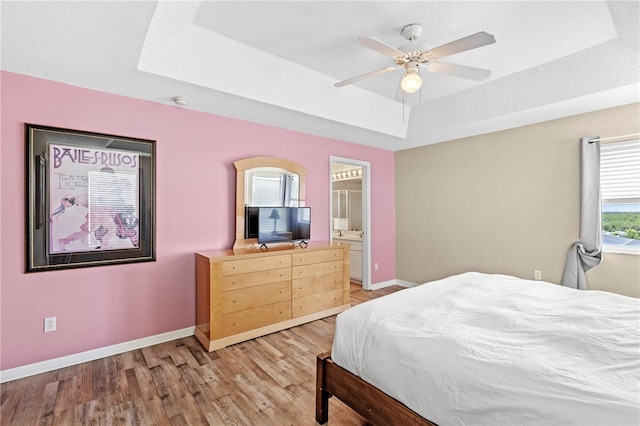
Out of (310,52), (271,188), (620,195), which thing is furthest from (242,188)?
(620,195)

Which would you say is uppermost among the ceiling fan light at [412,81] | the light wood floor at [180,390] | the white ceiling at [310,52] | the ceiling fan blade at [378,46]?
the white ceiling at [310,52]

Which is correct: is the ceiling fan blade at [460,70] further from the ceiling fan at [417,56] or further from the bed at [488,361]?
the bed at [488,361]

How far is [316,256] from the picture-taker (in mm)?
3559

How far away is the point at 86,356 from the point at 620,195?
543cm

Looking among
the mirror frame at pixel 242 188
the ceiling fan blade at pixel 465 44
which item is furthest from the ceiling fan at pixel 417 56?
the mirror frame at pixel 242 188

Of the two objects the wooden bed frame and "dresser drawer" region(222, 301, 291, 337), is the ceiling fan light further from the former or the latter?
"dresser drawer" region(222, 301, 291, 337)

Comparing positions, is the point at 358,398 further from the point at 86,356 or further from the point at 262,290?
the point at 86,356

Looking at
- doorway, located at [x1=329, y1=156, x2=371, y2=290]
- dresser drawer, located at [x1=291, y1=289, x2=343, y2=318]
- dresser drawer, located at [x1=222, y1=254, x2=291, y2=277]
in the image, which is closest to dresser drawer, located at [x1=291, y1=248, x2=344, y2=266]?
dresser drawer, located at [x1=222, y1=254, x2=291, y2=277]

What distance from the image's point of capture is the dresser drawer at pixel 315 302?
3393mm

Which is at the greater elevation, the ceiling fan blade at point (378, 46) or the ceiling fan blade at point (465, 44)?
the ceiling fan blade at point (378, 46)

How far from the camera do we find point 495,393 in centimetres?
115

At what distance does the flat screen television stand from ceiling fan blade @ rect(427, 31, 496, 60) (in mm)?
2267

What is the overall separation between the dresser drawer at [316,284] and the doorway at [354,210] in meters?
0.81

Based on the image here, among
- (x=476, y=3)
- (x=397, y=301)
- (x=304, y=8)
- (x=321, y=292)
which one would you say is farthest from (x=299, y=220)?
(x=476, y=3)
